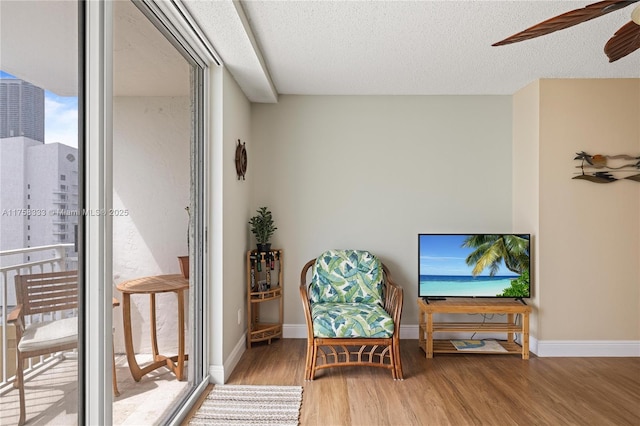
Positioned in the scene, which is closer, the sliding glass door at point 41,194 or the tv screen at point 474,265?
the sliding glass door at point 41,194

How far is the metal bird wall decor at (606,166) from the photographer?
3795mm

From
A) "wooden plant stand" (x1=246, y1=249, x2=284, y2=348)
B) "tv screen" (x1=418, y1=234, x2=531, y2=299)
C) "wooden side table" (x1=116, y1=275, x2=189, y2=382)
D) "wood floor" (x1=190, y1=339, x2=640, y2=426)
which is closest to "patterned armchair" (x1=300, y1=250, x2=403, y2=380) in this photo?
"wood floor" (x1=190, y1=339, x2=640, y2=426)

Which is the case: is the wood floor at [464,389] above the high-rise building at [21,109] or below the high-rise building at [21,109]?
below

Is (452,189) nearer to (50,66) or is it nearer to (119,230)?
(119,230)

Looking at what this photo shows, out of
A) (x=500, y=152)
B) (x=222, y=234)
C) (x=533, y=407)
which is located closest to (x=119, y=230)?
(x=222, y=234)

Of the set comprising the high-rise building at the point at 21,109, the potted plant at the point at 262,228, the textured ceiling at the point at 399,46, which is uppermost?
the textured ceiling at the point at 399,46

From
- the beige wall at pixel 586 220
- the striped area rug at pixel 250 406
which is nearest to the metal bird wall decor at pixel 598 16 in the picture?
the beige wall at pixel 586 220

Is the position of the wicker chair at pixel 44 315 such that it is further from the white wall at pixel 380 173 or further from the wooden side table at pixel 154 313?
the white wall at pixel 380 173

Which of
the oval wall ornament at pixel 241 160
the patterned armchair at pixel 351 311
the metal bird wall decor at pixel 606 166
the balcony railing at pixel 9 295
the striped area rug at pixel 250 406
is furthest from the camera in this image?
the metal bird wall decor at pixel 606 166

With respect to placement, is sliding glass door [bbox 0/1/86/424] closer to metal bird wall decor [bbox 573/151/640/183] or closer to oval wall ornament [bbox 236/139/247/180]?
oval wall ornament [bbox 236/139/247/180]

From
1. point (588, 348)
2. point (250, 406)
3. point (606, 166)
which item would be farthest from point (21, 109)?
point (588, 348)

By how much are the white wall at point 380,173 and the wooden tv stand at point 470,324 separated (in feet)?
1.38

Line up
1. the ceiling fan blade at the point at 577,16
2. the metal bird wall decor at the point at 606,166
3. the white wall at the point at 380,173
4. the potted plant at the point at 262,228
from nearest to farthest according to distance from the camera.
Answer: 1. the ceiling fan blade at the point at 577,16
2. the metal bird wall decor at the point at 606,166
3. the potted plant at the point at 262,228
4. the white wall at the point at 380,173

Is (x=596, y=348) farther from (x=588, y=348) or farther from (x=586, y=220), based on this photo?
(x=586, y=220)
